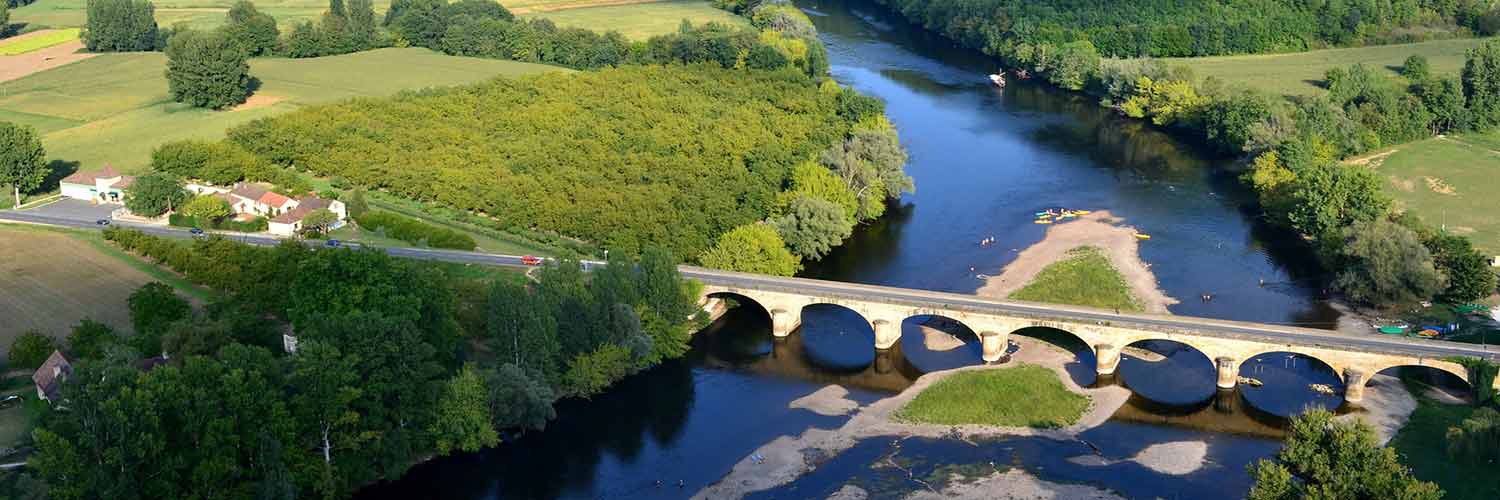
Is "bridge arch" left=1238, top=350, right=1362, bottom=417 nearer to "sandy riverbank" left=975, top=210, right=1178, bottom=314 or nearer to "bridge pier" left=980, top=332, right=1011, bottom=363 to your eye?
"sandy riverbank" left=975, top=210, right=1178, bottom=314

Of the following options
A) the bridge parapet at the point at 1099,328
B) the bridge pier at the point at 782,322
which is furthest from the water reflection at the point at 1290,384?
the bridge pier at the point at 782,322

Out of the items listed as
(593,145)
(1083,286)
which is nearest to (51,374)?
(593,145)

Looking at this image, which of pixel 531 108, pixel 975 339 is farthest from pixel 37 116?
pixel 975 339

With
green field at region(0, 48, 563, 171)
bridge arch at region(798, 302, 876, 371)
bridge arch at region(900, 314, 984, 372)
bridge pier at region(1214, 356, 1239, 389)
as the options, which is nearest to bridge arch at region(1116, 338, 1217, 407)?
bridge pier at region(1214, 356, 1239, 389)

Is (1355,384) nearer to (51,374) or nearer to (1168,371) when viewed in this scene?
(1168,371)

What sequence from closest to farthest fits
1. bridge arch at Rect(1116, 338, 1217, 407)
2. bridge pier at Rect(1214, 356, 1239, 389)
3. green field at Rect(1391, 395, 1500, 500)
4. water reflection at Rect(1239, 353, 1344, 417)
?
green field at Rect(1391, 395, 1500, 500) → water reflection at Rect(1239, 353, 1344, 417) → bridge pier at Rect(1214, 356, 1239, 389) → bridge arch at Rect(1116, 338, 1217, 407)

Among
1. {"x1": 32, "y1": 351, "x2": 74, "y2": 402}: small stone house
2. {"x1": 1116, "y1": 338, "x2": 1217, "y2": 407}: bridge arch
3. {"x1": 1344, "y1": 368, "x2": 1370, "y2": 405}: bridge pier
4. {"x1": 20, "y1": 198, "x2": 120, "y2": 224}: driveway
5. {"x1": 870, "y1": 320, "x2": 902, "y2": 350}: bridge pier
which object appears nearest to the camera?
{"x1": 32, "y1": 351, "x2": 74, "y2": 402}: small stone house

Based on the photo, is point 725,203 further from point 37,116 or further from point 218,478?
point 37,116
